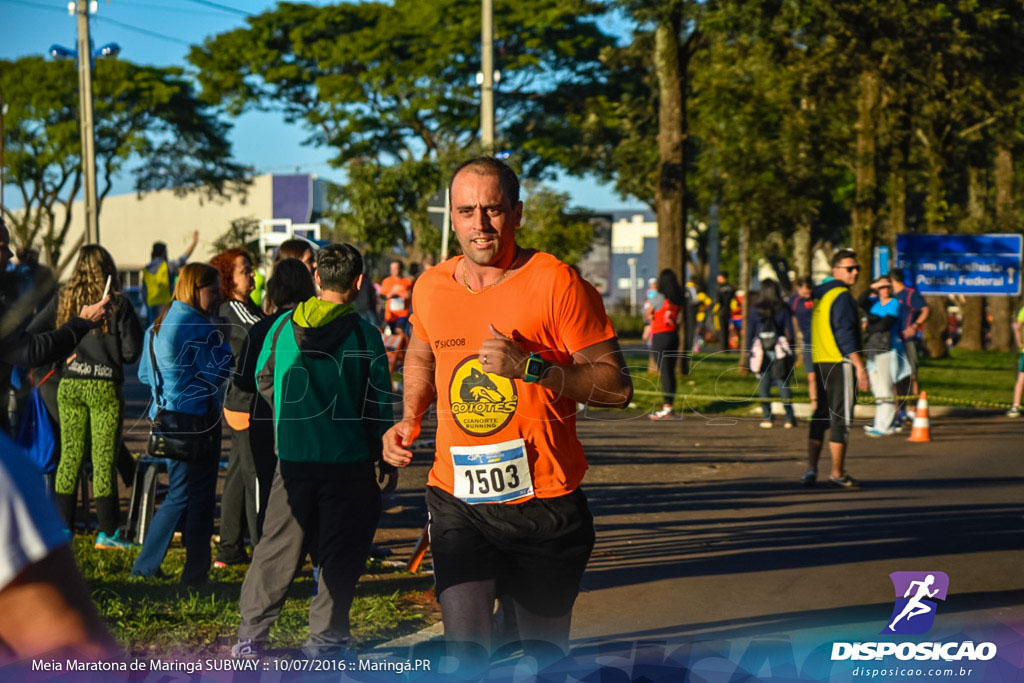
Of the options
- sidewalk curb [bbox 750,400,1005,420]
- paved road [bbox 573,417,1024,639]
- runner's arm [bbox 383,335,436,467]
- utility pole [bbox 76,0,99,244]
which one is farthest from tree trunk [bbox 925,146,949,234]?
runner's arm [bbox 383,335,436,467]

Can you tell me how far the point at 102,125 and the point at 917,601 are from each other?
42.1 meters

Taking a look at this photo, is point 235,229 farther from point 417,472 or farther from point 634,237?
point 634,237

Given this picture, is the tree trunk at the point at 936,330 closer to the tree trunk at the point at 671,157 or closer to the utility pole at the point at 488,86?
the tree trunk at the point at 671,157

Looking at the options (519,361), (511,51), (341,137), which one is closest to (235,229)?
(341,137)

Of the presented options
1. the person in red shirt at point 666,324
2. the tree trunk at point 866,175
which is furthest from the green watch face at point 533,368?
the tree trunk at point 866,175

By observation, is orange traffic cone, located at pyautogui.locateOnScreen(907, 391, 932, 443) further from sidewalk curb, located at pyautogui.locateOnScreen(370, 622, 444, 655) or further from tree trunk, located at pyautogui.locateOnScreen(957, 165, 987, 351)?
tree trunk, located at pyautogui.locateOnScreen(957, 165, 987, 351)

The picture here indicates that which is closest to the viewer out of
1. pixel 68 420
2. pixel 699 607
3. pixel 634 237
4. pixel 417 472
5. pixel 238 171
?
pixel 699 607

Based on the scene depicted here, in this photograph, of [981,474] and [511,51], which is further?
[511,51]

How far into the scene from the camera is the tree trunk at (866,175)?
22719mm

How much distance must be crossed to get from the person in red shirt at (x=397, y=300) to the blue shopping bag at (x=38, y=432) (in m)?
9.82

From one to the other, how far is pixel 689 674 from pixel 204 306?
4627 millimetres

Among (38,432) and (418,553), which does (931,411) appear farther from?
(38,432)

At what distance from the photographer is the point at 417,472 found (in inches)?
438

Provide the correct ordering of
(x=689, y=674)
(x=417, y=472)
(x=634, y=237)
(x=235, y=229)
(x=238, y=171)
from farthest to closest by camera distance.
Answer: (x=634, y=237) → (x=238, y=171) → (x=235, y=229) → (x=417, y=472) → (x=689, y=674)
